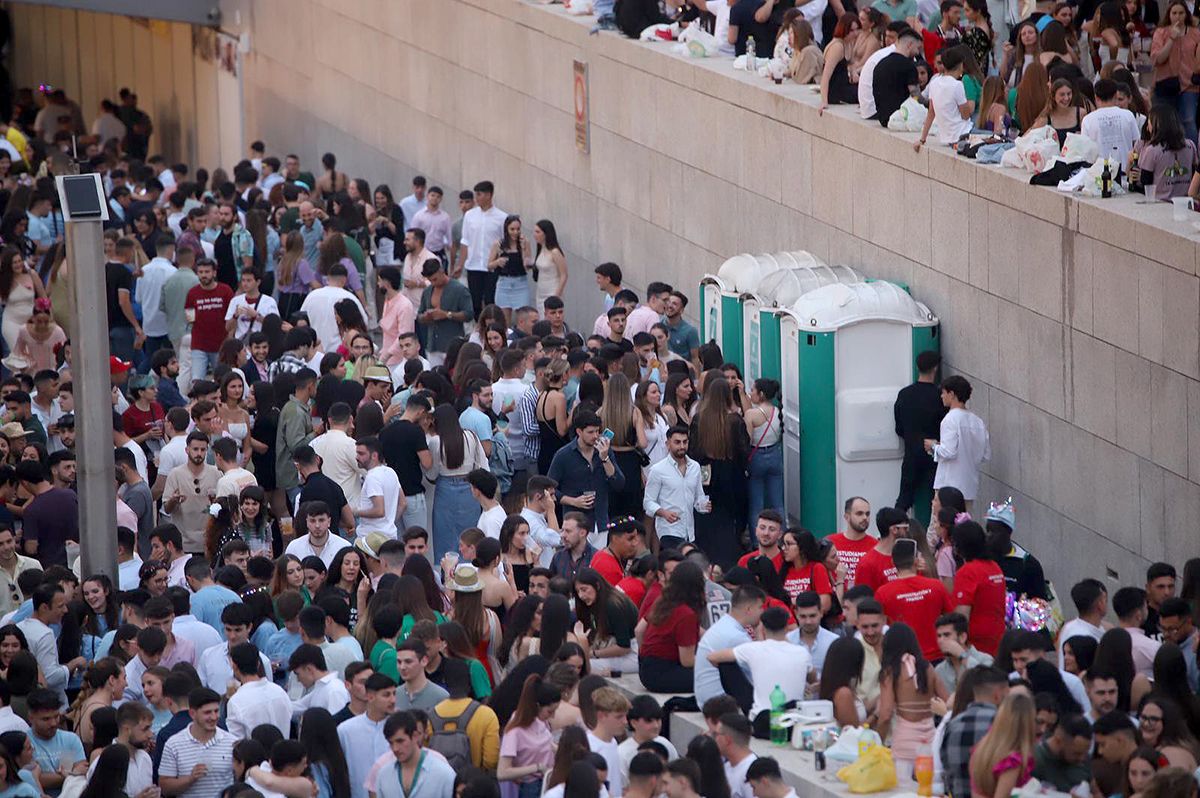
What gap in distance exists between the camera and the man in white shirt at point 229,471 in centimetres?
1327

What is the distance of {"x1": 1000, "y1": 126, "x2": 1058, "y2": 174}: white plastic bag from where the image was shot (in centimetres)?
1362

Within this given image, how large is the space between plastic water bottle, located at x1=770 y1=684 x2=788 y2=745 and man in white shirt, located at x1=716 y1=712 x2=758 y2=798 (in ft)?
3.35

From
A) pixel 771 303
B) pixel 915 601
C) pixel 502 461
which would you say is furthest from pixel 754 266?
pixel 915 601

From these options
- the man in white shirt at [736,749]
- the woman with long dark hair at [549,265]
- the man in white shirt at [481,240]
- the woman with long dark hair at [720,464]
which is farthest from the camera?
the man in white shirt at [481,240]

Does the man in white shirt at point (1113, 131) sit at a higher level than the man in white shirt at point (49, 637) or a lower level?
higher

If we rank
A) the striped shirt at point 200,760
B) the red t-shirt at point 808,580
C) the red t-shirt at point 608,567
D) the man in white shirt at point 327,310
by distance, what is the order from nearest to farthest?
the striped shirt at point 200,760
the red t-shirt at point 808,580
the red t-shirt at point 608,567
the man in white shirt at point 327,310

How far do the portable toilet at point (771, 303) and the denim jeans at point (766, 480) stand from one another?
1151 millimetres

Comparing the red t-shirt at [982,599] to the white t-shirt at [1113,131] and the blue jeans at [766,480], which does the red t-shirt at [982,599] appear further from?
the white t-shirt at [1113,131]

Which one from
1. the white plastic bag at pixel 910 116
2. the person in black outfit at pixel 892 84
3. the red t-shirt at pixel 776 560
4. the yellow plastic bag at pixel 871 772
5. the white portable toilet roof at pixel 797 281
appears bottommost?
the yellow plastic bag at pixel 871 772

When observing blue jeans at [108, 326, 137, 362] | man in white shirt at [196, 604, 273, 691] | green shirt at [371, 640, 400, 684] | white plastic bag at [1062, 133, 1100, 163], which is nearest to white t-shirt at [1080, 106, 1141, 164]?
white plastic bag at [1062, 133, 1100, 163]

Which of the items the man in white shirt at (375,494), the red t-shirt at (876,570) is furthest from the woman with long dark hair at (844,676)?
the man in white shirt at (375,494)

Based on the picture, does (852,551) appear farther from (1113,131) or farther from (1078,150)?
(1113,131)

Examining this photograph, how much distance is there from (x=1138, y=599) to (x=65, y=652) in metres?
5.86

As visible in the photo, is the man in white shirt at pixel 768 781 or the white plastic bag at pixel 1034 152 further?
the white plastic bag at pixel 1034 152
